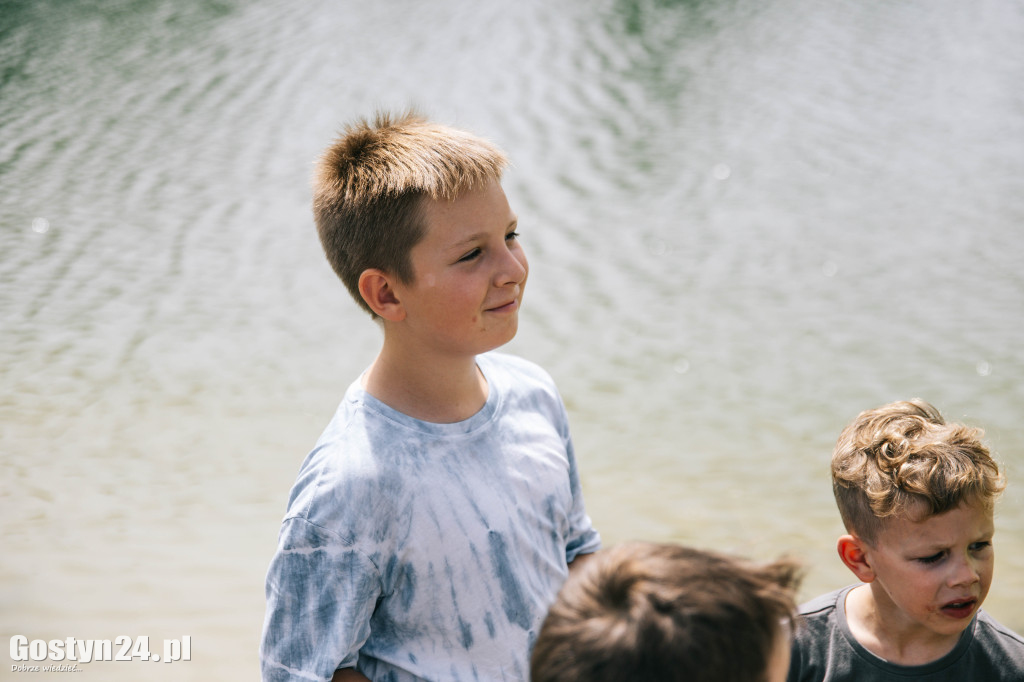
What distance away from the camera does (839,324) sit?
14.7 ft

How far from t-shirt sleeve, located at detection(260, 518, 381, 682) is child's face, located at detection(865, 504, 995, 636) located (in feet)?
2.52

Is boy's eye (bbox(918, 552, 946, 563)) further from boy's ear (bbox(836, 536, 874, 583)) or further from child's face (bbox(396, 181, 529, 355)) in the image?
child's face (bbox(396, 181, 529, 355))

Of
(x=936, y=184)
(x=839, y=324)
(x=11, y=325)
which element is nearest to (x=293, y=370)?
(x=11, y=325)

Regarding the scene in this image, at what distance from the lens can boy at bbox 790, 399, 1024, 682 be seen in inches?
53.0

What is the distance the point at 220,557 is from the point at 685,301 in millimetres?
2629

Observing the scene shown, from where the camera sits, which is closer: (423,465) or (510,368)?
(423,465)

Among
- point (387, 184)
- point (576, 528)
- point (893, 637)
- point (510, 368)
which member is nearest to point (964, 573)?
point (893, 637)

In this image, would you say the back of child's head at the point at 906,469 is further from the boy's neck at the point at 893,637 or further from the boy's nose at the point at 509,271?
the boy's nose at the point at 509,271

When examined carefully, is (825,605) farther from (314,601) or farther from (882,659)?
(314,601)

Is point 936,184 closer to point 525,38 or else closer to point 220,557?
point 525,38

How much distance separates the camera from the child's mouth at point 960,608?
133 centimetres

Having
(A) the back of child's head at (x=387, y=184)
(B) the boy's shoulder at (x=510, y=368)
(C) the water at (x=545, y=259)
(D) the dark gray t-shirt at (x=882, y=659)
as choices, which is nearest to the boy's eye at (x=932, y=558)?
(D) the dark gray t-shirt at (x=882, y=659)

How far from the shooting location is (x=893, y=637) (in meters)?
1.39

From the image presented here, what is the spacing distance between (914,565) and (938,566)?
0.10ft
